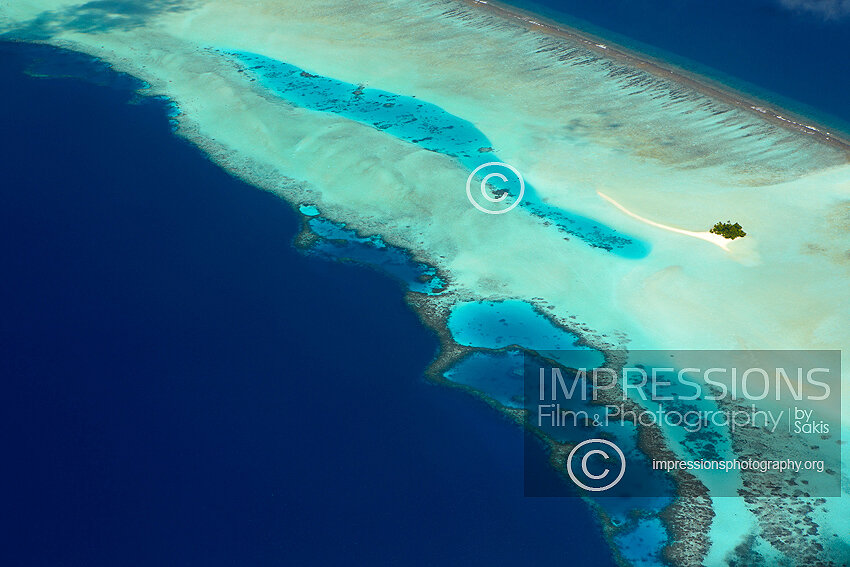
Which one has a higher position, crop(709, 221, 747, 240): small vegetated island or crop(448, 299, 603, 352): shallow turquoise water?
crop(709, 221, 747, 240): small vegetated island

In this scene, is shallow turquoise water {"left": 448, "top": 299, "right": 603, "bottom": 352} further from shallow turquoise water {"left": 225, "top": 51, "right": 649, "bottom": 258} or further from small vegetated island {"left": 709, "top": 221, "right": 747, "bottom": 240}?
small vegetated island {"left": 709, "top": 221, "right": 747, "bottom": 240}

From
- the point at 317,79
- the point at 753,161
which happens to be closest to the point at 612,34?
the point at 753,161

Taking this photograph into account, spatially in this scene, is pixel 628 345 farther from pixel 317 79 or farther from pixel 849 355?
pixel 317 79

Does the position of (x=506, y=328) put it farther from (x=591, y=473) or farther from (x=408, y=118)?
(x=408, y=118)

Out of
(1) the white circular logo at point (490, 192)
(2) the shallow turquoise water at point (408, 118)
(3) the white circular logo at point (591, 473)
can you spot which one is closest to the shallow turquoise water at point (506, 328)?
(3) the white circular logo at point (591, 473)

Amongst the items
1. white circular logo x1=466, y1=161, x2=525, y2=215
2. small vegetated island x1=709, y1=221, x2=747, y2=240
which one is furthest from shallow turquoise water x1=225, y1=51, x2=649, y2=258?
small vegetated island x1=709, y1=221, x2=747, y2=240

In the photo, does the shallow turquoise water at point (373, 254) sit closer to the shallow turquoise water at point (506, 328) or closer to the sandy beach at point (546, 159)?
the sandy beach at point (546, 159)
